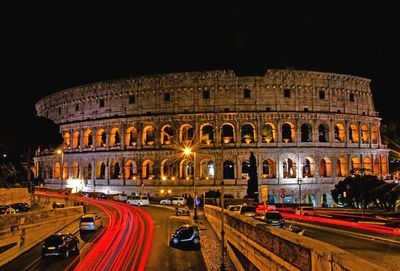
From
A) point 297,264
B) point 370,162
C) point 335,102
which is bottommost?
point 297,264

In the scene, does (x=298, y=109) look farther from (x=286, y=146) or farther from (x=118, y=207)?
(x=118, y=207)

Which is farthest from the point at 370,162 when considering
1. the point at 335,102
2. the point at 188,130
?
the point at 188,130

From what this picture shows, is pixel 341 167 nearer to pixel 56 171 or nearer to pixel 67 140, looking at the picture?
pixel 67 140

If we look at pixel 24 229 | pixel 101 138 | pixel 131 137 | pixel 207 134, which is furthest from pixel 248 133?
pixel 24 229

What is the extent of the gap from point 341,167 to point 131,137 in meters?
31.1

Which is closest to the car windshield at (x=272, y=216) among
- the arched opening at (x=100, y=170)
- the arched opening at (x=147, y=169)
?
the arched opening at (x=147, y=169)

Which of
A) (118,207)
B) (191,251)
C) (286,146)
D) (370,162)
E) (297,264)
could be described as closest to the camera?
(297,264)

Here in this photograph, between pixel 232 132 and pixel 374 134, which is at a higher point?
pixel 232 132

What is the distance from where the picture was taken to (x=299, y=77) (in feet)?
181

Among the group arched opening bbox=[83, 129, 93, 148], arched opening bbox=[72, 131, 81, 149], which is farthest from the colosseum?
arched opening bbox=[72, 131, 81, 149]

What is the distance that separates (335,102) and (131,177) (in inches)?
1223

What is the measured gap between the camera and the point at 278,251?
11.7 meters

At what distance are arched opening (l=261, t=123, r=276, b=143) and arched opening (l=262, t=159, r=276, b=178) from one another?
114 inches

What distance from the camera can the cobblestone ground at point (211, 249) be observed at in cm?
1806
